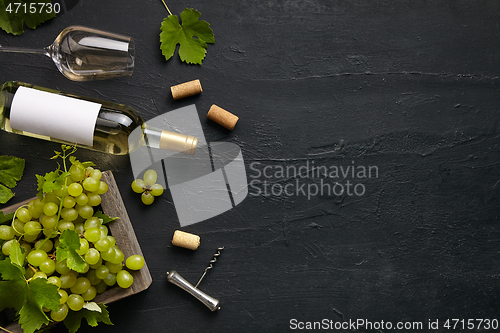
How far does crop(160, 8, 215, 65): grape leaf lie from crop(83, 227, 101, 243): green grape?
0.59 meters

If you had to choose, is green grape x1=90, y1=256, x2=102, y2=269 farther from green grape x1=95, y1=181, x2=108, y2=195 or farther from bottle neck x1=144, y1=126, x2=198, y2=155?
bottle neck x1=144, y1=126, x2=198, y2=155

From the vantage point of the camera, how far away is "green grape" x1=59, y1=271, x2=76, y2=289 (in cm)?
97

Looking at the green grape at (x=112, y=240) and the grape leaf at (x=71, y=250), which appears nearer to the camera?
the grape leaf at (x=71, y=250)

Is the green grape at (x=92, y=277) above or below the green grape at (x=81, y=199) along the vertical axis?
below

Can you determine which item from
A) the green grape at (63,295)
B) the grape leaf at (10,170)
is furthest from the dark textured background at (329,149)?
the green grape at (63,295)

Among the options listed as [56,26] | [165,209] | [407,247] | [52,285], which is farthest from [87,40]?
[407,247]

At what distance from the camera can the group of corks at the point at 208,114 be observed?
1.15 m

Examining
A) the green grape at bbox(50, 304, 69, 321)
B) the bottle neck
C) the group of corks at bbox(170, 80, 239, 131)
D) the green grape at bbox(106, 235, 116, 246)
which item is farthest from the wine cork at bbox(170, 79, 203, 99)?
the green grape at bbox(50, 304, 69, 321)

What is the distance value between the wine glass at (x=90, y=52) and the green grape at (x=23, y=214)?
1.36 ft

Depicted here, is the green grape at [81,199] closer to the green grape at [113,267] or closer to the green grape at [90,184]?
the green grape at [90,184]

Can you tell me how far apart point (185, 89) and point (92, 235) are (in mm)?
528

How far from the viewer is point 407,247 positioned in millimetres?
1226

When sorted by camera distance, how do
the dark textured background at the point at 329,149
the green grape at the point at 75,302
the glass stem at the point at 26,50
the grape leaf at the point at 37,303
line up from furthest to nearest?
the dark textured background at the point at 329,149
the glass stem at the point at 26,50
the green grape at the point at 75,302
the grape leaf at the point at 37,303

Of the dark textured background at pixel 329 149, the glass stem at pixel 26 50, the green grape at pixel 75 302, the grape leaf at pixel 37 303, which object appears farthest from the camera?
the dark textured background at pixel 329 149
